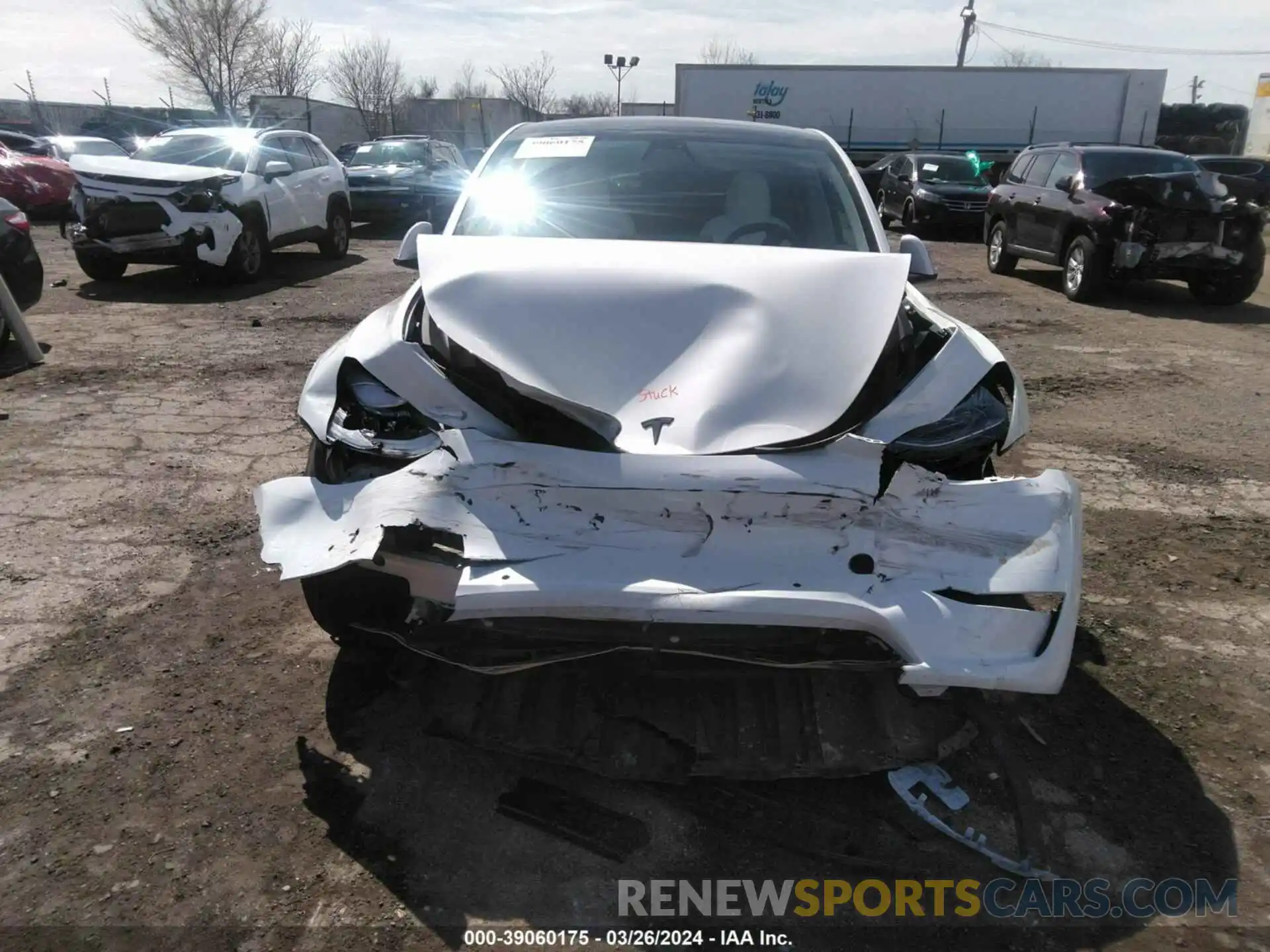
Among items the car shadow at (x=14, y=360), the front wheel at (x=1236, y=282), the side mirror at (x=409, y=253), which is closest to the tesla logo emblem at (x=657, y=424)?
the side mirror at (x=409, y=253)

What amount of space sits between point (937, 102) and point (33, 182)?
22.4 meters

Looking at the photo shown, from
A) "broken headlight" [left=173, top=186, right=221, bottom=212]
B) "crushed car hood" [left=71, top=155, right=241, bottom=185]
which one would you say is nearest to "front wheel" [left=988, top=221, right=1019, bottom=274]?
"crushed car hood" [left=71, top=155, right=241, bottom=185]

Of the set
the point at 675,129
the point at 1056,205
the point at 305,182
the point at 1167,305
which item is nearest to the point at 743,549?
the point at 675,129

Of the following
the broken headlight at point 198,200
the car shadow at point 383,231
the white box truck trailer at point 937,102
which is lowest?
the car shadow at point 383,231

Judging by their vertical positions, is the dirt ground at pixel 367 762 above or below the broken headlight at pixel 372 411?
below

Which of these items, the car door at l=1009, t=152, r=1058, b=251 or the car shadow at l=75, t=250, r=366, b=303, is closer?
the car shadow at l=75, t=250, r=366, b=303

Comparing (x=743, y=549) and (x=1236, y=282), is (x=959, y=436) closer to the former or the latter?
(x=743, y=549)

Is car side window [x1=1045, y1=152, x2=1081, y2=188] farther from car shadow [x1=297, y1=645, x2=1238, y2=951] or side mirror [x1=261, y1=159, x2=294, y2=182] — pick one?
car shadow [x1=297, y1=645, x2=1238, y2=951]

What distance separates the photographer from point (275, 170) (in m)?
10.5

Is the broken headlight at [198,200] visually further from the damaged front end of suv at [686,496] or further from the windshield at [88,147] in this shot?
the windshield at [88,147]

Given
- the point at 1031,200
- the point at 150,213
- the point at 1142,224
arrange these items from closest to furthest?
the point at 150,213 → the point at 1142,224 → the point at 1031,200

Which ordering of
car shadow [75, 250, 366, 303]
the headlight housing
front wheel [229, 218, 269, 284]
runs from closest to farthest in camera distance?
1. the headlight housing
2. car shadow [75, 250, 366, 303]
3. front wheel [229, 218, 269, 284]

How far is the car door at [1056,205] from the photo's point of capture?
10602 millimetres

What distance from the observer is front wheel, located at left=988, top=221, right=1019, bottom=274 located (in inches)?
477
